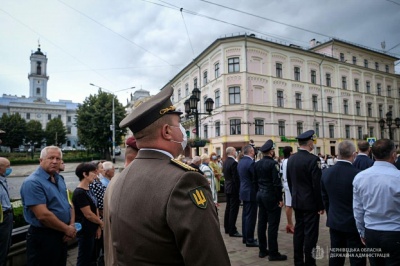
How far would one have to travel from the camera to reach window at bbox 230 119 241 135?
30500 millimetres

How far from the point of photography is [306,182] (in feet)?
15.3

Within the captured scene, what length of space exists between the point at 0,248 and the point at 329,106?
3956cm

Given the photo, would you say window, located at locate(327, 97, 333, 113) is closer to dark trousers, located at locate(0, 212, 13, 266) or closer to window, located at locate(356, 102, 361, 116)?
window, located at locate(356, 102, 361, 116)

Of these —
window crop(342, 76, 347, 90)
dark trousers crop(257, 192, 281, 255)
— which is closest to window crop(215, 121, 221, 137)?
window crop(342, 76, 347, 90)

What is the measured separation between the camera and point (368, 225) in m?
3.20

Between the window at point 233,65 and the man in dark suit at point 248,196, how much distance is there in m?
25.8

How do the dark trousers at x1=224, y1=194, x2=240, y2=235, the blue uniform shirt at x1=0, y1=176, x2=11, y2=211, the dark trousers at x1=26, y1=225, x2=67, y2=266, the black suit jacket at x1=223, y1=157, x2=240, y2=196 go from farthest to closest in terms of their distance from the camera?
the black suit jacket at x1=223, y1=157, x2=240, y2=196
the dark trousers at x1=224, y1=194, x2=240, y2=235
the blue uniform shirt at x1=0, y1=176, x2=11, y2=211
the dark trousers at x1=26, y1=225, x2=67, y2=266

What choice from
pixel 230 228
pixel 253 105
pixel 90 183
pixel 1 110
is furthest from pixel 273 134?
pixel 1 110

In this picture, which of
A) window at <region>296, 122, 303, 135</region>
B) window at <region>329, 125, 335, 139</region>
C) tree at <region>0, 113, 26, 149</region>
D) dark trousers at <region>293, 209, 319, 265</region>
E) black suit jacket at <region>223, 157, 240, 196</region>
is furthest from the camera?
tree at <region>0, 113, 26, 149</region>

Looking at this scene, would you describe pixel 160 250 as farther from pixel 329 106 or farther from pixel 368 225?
pixel 329 106

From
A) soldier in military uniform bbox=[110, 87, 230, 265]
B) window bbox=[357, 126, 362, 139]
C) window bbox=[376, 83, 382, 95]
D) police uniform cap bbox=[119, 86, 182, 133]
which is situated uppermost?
window bbox=[376, 83, 382, 95]

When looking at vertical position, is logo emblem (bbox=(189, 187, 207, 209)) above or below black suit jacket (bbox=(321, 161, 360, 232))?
above

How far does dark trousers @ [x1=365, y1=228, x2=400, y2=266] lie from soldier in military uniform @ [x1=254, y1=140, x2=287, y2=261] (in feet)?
6.90

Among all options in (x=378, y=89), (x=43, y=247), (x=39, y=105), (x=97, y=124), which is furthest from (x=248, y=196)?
(x=39, y=105)
